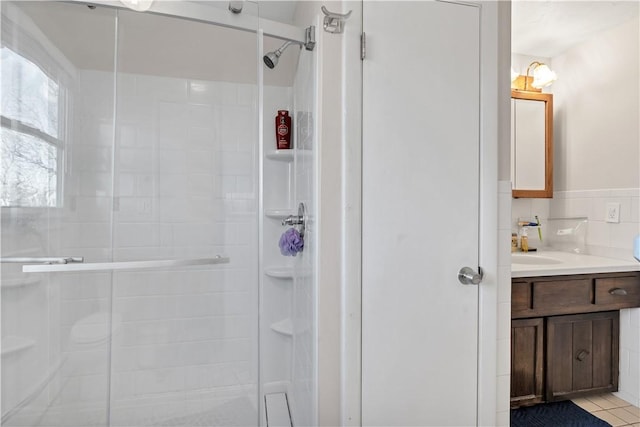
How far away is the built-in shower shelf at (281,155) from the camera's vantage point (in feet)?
5.56

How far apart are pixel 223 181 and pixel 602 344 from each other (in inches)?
90.9

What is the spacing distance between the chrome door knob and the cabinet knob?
1203 mm

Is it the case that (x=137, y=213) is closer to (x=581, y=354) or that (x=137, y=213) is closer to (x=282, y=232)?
(x=282, y=232)

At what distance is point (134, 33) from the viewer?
1312mm

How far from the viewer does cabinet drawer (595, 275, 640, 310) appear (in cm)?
192

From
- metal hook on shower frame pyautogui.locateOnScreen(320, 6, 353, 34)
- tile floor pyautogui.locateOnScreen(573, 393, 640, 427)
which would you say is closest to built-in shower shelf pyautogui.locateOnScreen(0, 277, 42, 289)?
metal hook on shower frame pyautogui.locateOnScreen(320, 6, 353, 34)

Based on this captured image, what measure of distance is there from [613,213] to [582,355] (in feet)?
2.98

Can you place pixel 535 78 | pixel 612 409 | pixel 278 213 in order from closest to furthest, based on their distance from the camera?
pixel 278 213, pixel 612 409, pixel 535 78

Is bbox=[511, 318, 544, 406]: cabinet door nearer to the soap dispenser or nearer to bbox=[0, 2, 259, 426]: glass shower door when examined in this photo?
the soap dispenser

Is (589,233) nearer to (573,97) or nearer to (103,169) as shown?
(573,97)

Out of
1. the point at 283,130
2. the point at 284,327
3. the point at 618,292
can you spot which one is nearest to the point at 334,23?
the point at 283,130

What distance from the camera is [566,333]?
1.93m

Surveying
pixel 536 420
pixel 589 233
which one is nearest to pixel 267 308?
pixel 536 420

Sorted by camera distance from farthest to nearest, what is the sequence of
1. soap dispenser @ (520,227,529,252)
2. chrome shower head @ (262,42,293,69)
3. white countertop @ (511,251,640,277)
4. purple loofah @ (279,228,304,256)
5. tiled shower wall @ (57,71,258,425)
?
1. soap dispenser @ (520,227,529,252)
2. white countertop @ (511,251,640,277)
3. purple loofah @ (279,228,304,256)
4. chrome shower head @ (262,42,293,69)
5. tiled shower wall @ (57,71,258,425)
